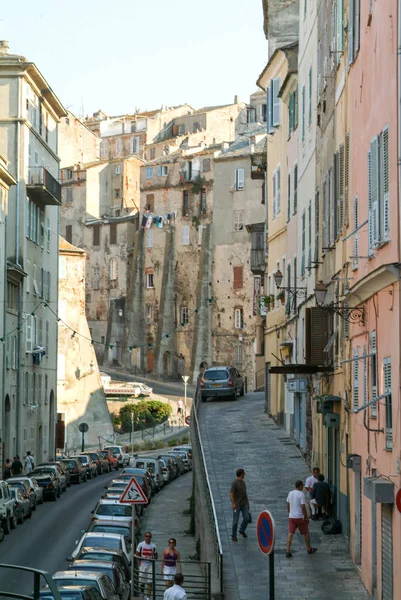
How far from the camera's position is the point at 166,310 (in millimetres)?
108562

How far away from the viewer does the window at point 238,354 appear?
4006 inches

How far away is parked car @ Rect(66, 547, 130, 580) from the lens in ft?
70.4

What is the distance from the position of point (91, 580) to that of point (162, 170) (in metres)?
96.2

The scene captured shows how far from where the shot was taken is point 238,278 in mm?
102000

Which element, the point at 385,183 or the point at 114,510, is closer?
the point at 385,183

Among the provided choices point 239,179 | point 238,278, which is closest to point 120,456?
point 239,179

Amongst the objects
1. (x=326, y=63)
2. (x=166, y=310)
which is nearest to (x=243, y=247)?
(x=166, y=310)

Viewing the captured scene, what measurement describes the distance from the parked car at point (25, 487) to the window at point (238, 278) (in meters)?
63.4

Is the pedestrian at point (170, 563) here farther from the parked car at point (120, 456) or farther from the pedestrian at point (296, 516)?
the parked car at point (120, 456)

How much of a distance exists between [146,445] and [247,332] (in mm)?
26953

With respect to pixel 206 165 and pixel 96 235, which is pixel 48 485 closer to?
pixel 206 165

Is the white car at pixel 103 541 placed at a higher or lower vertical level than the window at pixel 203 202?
lower

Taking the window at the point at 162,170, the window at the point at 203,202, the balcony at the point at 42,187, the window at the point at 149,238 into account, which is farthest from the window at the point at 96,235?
the balcony at the point at 42,187

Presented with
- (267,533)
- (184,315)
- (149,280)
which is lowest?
(267,533)
